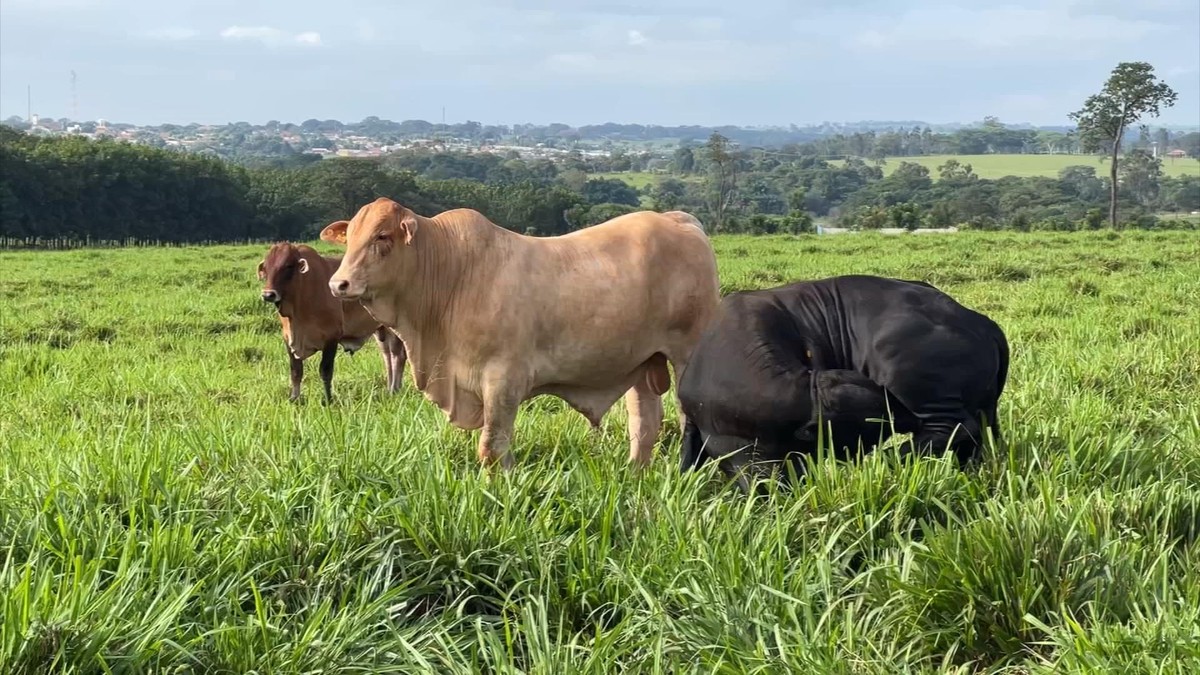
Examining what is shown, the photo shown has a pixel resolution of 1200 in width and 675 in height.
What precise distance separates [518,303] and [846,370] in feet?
4.42

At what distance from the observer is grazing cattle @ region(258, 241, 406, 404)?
8062mm

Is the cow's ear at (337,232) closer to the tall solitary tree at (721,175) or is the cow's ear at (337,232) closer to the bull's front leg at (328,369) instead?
the bull's front leg at (328,369)

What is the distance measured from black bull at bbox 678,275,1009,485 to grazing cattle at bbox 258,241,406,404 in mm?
4904

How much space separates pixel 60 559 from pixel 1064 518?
2784 mm

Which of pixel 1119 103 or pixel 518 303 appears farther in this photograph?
pixel 1119 103

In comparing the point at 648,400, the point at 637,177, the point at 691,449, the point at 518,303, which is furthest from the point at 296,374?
the point at 637,177

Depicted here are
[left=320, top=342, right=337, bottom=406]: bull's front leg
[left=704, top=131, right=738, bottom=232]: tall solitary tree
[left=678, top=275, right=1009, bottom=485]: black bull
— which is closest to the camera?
[left=678, top=275, right=1009, bottom=485]: black bull

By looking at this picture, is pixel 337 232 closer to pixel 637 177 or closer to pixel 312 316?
pixel 312 316

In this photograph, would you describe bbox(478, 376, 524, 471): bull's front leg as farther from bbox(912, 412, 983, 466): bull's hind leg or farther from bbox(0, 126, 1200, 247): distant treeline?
bbox(0, 126, 1200, 247): distant treeline

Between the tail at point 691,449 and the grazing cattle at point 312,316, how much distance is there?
4612 millimetres

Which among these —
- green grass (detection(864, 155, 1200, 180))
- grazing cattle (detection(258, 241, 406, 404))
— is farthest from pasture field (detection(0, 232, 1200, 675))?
green grass (detection(864, 155, 1200, 180))

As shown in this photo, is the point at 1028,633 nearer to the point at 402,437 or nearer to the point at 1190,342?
the point at 402,437

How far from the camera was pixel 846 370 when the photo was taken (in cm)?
337

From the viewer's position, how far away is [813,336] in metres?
3.46
